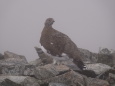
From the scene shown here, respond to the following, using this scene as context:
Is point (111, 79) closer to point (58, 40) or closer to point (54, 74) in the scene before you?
point (54, 74)

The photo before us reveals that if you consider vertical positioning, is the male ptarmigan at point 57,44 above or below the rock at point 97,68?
above

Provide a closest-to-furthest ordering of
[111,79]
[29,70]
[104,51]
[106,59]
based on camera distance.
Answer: [111,79] < [29,70] < [106,59] < [104,51]

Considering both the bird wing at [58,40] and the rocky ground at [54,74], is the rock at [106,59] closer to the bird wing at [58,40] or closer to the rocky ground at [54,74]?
the rocky ground at [54,74]

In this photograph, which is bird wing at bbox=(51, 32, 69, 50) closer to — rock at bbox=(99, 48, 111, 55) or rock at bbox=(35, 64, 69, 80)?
rock at bbox=(35, 64, 69, 80)

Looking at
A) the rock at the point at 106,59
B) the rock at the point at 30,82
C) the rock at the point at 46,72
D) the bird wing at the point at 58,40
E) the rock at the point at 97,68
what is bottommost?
the rock at the point at 30,82

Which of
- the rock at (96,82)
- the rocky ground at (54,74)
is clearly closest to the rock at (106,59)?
the rocky ground at (54,74)

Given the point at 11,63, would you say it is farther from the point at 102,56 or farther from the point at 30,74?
the point at 102,56

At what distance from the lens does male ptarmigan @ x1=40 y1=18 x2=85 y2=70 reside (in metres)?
9.02

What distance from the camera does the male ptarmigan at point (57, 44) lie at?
9.02m

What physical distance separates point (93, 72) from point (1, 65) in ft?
11.0

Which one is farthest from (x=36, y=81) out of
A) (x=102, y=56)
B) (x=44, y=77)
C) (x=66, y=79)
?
(x=102, y=56)

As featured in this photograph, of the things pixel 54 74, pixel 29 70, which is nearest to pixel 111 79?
pixel 54 74

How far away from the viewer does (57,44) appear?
9109 millimetres

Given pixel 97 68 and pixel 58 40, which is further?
pixel 58 40
